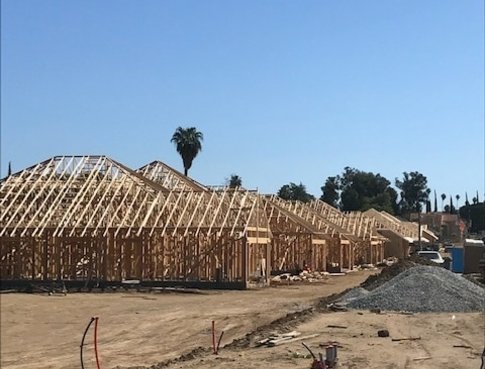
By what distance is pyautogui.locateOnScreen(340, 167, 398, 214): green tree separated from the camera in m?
135

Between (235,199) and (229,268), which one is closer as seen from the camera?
(229,268)

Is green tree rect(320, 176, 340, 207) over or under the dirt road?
over

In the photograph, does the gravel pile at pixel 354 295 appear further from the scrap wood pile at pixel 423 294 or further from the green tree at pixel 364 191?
the green tree at pixel 364 191

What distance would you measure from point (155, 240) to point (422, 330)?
781 inches

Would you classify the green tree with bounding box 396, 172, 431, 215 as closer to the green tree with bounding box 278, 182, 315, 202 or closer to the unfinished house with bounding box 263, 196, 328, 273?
the green tree with bounding box 278, 182, 315, 202

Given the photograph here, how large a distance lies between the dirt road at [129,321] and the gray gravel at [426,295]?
3.02 m

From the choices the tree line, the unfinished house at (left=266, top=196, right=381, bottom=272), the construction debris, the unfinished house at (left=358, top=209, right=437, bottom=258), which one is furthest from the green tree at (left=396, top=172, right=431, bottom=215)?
the construction debris

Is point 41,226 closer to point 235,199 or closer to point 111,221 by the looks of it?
point 111,221

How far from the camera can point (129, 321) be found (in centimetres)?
2405

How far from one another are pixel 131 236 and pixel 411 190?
125271mm

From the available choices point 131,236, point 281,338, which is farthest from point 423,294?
point 131,236

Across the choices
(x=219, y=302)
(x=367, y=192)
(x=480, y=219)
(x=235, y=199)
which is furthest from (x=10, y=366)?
(x=480, y=219)

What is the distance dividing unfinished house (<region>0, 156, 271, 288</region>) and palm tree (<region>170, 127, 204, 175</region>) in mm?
35115

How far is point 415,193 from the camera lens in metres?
157
